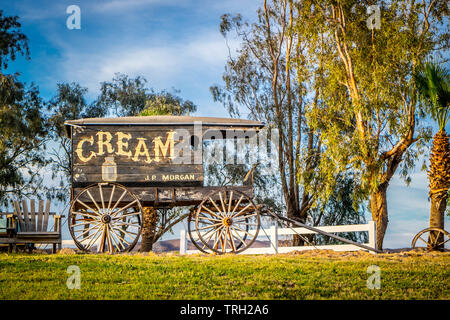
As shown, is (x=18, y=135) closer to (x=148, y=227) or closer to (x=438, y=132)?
(x=148, y=227)

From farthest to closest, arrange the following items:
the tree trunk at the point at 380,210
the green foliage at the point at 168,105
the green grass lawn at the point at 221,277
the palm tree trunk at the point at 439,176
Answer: the green foliage at the point at 168,105 → the tree trunk at the point at 380,210 → the palm tree trunk at the point at 439,176 → the green grass lawn at the point at 221,277

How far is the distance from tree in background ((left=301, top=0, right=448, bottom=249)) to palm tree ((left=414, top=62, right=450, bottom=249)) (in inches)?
30.0

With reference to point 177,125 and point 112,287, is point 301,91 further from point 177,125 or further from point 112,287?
point 112,287

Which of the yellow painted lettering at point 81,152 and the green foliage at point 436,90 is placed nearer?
the yellow painted lettering at point 81,152

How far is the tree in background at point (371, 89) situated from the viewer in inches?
677

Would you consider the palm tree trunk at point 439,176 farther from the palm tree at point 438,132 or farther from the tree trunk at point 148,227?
the tree trunk at point 148,227

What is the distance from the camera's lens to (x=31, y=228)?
47.4 feet

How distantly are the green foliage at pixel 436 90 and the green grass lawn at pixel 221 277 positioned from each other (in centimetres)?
546

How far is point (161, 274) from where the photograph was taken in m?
9.66

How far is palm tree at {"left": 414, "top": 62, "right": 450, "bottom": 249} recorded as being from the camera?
1538 centimetres

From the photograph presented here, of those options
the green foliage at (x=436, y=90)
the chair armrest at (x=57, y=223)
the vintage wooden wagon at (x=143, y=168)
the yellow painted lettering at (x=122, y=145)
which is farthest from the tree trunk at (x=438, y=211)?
the chair armrest at (x=57, y=223)

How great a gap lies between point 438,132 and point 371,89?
276cm
